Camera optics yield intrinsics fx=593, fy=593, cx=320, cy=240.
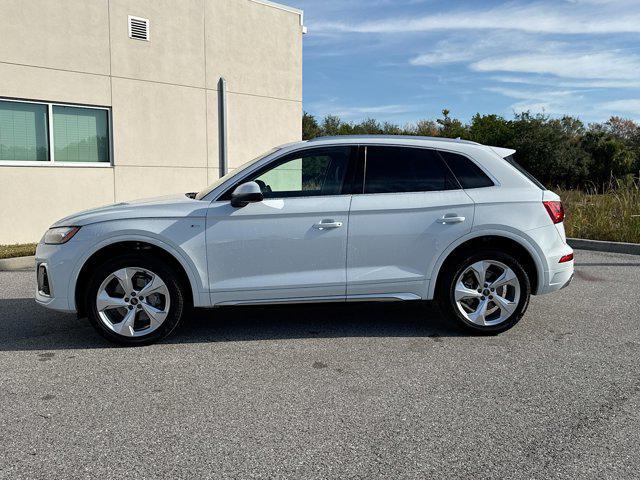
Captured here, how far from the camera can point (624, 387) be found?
4109mm

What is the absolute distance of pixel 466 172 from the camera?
5.42m

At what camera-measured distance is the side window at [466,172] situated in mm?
5398

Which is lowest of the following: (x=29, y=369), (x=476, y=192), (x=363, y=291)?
(x=29, y=369)

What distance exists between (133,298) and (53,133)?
8.05 meters

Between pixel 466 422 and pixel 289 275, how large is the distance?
212 cm

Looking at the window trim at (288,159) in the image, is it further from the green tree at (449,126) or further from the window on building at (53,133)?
the green tree at (449,126)

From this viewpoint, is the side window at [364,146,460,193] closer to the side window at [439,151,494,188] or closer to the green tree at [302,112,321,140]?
the side window at [439,151,494,188]

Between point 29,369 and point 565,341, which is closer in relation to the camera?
point 29,369

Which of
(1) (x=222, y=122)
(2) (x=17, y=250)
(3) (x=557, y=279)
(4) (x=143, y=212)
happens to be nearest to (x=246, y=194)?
(4) (x=143, y=212)

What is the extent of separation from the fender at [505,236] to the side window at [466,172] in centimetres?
42

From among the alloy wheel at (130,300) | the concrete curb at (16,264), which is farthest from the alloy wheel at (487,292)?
the concrete curb at (16,264)

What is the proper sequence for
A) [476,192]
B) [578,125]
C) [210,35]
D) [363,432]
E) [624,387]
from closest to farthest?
[363,432]
[624,387]
[476,192]
[210,35]
[578,125]

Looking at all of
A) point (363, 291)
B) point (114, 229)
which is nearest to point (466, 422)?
point (363, 291)

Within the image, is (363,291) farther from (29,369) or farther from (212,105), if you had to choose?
(212,105)
